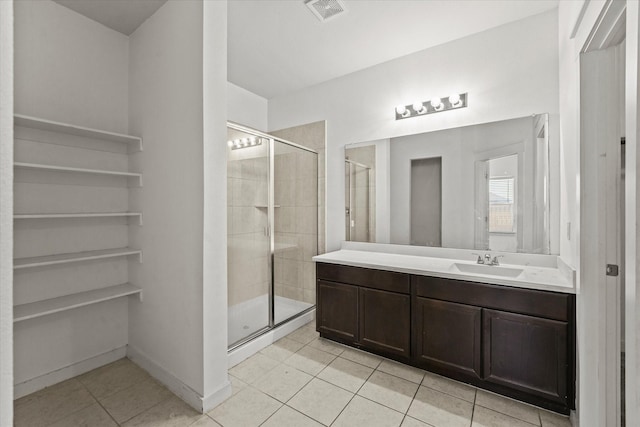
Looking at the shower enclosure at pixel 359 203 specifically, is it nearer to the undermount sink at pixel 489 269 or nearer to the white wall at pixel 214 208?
the undermount sink at pixel 489 269

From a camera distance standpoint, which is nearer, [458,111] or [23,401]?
[23,401]

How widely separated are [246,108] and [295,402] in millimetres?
3077

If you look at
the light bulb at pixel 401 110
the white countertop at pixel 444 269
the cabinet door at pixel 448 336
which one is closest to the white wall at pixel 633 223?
the white countertop at pixel 444 269

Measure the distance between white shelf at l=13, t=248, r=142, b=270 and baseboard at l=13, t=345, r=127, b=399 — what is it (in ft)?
2.65

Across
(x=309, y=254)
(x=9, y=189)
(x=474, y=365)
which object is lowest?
(x=474, y=365)

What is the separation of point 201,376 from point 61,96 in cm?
220

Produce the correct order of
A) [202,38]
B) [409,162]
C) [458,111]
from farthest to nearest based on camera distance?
[409,162], [458,111], [202,38]

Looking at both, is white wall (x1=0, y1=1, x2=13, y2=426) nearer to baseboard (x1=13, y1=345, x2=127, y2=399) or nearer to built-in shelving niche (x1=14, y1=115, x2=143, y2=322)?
built-in shelving niche (x1=14, y1=115, x2=143, y2=322)

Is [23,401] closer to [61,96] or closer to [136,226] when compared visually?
[136,226]

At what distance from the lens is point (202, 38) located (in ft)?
5.64

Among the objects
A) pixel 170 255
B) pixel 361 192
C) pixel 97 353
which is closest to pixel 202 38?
pixel 170 255

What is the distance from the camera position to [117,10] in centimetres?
207

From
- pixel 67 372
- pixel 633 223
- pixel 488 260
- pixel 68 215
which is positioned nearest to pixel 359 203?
pixel 488 260

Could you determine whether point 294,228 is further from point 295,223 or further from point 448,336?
point 448,336
